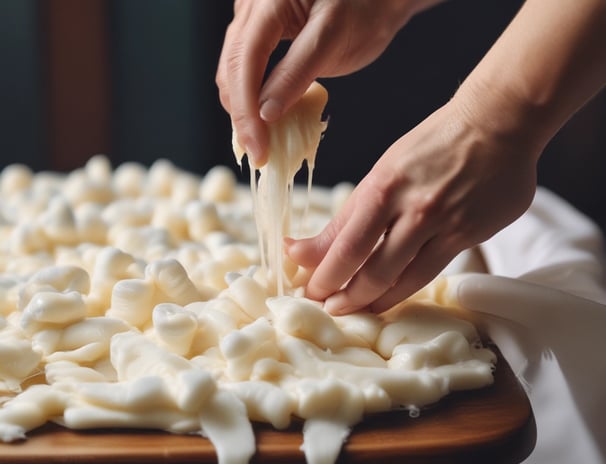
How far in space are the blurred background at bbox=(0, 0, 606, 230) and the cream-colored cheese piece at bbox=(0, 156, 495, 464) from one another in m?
1.28

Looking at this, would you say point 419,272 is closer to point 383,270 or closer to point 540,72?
point 383,270

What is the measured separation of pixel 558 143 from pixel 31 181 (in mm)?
1537

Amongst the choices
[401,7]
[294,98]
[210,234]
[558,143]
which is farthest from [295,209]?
[558,143]

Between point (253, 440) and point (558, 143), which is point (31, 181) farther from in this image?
point (558, 143)

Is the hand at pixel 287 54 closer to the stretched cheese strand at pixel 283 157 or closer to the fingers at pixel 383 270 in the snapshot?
the stretched cheese strand at pixel 283 157

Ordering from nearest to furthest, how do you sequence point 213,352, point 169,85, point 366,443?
point 366,443
point 213,352
point 169,85

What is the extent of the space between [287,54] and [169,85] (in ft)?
4.74

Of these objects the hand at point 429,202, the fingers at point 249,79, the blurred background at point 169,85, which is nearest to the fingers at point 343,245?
the hand at point 429,202

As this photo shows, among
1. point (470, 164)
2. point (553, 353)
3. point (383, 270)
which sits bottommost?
point (553, 353)

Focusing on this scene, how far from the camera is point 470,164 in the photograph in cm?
77

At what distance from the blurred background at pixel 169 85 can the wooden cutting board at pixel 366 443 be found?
1.66 meters

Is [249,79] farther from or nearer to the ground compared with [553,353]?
farther from the ground

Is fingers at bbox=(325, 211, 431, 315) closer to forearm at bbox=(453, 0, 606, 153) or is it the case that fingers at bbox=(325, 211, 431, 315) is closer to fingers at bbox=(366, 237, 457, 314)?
fingers at bbox=(366, 237, 457, 314)

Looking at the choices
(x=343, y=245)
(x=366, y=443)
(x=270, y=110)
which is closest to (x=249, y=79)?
(x=270, y=110)
